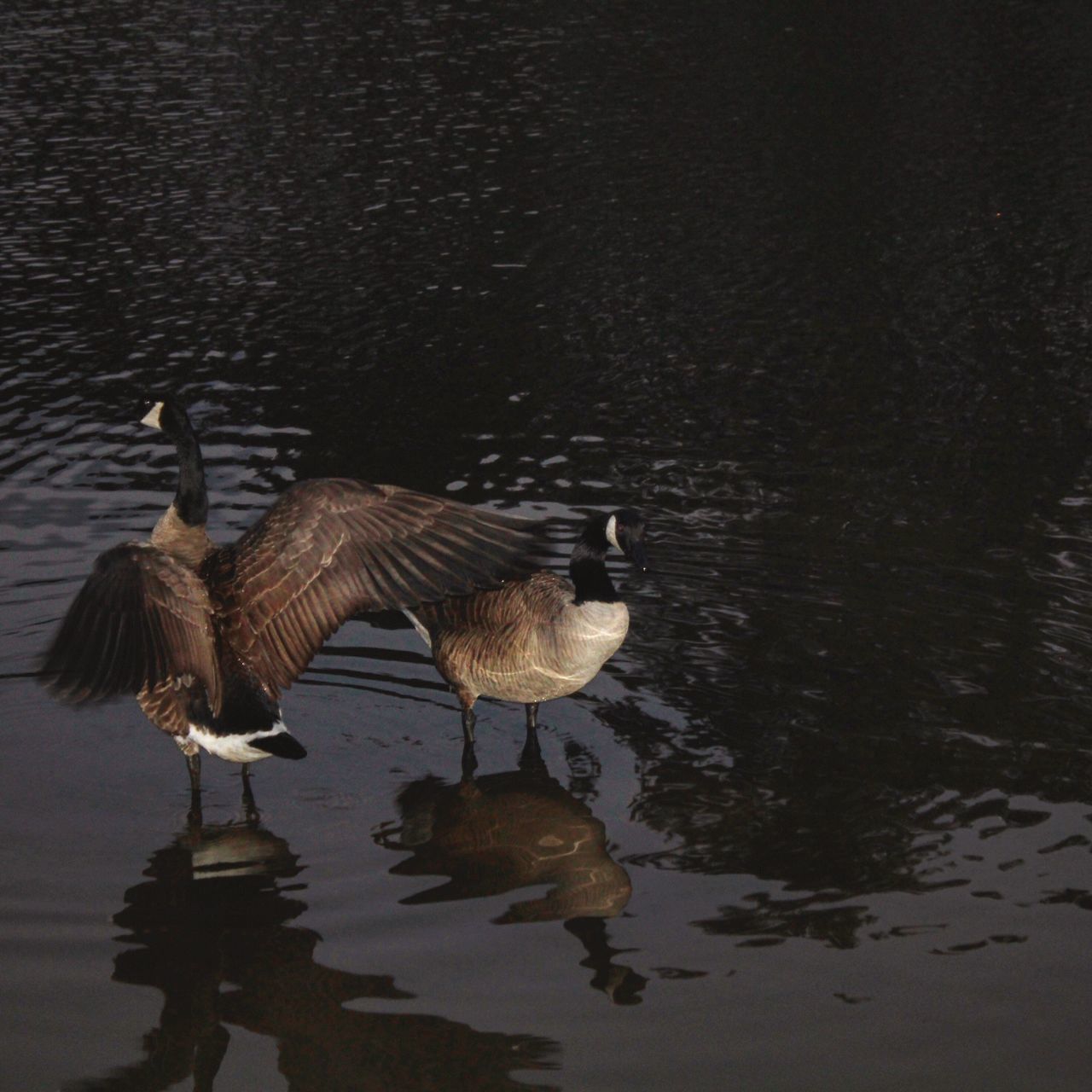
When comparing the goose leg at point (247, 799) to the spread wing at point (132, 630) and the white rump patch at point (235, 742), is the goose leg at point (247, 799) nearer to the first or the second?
the white rump patch at point (235, 742)

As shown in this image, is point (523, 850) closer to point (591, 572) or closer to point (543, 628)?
point (543, 628)

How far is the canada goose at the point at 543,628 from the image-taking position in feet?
31.0

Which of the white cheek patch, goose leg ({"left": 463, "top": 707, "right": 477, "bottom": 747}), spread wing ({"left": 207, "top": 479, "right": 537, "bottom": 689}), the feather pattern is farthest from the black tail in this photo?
the white cheek patch

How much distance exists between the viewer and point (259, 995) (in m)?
7.71

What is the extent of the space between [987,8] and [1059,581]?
33.1 metres

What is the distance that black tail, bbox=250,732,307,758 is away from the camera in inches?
343

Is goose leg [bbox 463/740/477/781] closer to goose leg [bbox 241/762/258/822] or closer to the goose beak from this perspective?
goose leg [bbox 241/762/258/822]

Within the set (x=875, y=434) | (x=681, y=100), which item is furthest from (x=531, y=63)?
(x=875, y=434)

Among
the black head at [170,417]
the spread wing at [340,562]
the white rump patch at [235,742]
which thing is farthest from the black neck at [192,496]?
the white rump patch at [235,742]

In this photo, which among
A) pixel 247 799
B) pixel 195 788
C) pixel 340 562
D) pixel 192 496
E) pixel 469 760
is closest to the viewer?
pixel 340 562

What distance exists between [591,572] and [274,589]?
6.16ft

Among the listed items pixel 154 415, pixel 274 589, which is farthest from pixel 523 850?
pixel 154 415

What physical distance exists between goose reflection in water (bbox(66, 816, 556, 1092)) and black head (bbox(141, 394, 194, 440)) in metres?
2.50

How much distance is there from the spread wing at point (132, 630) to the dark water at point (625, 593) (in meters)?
1.14
